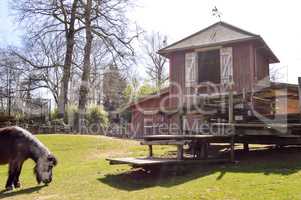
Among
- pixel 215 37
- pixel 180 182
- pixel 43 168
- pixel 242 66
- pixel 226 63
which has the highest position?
Result: pixel 215 37

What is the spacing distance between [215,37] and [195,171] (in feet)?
36.9

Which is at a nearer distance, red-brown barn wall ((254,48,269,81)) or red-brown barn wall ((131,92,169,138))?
red-brown barn wall ((254,48,269,81))

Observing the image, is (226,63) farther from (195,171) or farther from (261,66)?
(195,171)

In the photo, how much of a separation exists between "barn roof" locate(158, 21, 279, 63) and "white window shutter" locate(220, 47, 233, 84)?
500mm

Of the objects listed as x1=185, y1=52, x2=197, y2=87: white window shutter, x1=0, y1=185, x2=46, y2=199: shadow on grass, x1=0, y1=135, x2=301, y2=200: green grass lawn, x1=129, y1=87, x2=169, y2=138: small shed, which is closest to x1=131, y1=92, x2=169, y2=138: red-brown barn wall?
x1=129, y1=87, x2=169, y2=138: small shed

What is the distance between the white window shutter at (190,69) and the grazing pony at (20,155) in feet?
39.7

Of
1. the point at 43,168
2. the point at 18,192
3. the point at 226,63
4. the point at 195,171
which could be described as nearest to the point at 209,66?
the point at 226,63

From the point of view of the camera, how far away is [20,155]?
905cm

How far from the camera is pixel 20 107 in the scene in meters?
26.1

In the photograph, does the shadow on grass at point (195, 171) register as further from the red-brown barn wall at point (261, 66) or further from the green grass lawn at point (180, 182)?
the red-brown barn wall at point (261, 66)

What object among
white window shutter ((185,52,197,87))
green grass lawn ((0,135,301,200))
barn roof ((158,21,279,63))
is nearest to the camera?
green grass lawn ((0,135,301,200))

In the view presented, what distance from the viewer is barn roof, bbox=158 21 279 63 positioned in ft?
61.9

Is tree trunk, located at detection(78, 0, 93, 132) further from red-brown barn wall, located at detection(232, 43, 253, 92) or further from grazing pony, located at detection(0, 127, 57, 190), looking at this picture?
grazing pony, located at detection(0, 127, 57, 190)

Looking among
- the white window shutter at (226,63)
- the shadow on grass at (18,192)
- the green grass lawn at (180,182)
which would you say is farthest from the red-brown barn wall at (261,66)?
the shadow on grass at (18,192)
